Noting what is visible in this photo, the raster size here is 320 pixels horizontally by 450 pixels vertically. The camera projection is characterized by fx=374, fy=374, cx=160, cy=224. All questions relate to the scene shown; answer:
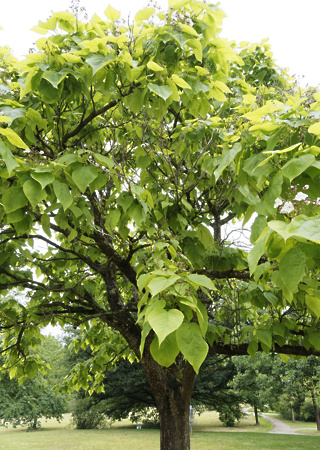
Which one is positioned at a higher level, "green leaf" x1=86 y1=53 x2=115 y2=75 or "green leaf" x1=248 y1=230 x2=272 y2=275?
"green leaf" x1=86 y1=53 x2=115 y2=75

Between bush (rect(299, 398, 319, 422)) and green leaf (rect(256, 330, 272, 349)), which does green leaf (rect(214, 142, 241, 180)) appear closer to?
green leaf (rect(256, 330, 272, 349))

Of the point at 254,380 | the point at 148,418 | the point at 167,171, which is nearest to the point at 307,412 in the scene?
the point at 148,418

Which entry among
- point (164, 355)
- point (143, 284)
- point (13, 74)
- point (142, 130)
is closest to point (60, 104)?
point (13, 74)

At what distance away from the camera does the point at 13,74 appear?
3.10 m

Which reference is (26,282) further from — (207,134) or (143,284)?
(143,284)

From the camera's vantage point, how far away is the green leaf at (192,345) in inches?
51.5

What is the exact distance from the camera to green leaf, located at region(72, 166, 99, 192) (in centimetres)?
213

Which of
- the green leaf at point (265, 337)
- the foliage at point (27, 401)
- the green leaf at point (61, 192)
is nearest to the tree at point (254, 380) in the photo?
the foliage at point (27, 401)

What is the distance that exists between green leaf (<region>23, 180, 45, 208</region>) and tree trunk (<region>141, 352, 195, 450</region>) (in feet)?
9.58

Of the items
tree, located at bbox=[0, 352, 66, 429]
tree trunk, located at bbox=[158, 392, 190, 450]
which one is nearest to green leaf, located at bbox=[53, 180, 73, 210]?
tree trunk, located at bbox=[158, 392, 190, 450]

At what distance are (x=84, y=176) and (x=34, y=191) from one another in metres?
0.33

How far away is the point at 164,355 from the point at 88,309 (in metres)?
3.57

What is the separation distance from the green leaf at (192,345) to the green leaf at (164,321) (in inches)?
3.3

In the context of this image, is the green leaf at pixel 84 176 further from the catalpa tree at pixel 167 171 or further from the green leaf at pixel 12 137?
the green leaf at pixel 12 137
